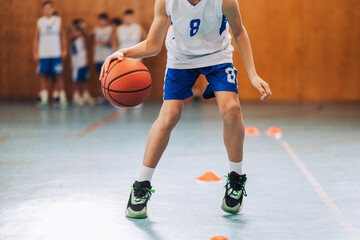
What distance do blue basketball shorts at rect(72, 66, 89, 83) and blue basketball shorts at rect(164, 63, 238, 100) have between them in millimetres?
8570

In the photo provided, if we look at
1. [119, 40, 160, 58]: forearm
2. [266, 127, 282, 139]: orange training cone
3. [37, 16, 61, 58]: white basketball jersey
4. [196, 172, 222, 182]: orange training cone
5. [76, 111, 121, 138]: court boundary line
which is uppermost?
[119, 40, 160, 58]: forearm

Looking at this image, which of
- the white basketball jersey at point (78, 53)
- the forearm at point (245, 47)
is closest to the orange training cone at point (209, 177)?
the forearm at point (245, 47)

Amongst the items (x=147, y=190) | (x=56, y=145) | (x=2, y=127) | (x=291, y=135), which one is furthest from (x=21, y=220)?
(x=2, y=127)

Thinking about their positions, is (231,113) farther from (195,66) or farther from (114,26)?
(114,26)

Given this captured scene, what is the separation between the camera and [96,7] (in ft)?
40.1

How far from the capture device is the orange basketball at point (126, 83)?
10.2 feet

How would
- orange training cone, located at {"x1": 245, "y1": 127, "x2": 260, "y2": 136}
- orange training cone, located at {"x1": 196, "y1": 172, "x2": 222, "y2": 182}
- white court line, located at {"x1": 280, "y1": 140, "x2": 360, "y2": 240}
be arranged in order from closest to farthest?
white court line, located at {"x1": 280, "y1": 140, "x2": 360, "y2": 240}
orange training cone, located at {"x1": 196, "y1": 172, "x2": 222, "y2": 182}
orange training cone, located at {"x1": 245, "y1": 127, "x2": 260, "y2": 136}

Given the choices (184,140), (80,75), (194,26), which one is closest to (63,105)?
(80,75)

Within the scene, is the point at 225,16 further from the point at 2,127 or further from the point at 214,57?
the point at 2,127

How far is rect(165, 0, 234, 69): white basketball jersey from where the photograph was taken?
2.95m

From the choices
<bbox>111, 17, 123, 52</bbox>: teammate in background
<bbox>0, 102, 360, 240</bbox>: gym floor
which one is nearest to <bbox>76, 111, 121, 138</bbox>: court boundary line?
<bbox>0, 102, 360, 240</bbox>: gym floor

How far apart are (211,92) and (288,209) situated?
784mm

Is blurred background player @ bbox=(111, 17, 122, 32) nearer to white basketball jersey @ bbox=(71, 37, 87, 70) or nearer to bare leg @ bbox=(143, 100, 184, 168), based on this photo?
white basketball jersey @ bbox=(71, 37, 87, 70)

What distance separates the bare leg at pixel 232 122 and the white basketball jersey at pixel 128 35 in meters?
8.15
